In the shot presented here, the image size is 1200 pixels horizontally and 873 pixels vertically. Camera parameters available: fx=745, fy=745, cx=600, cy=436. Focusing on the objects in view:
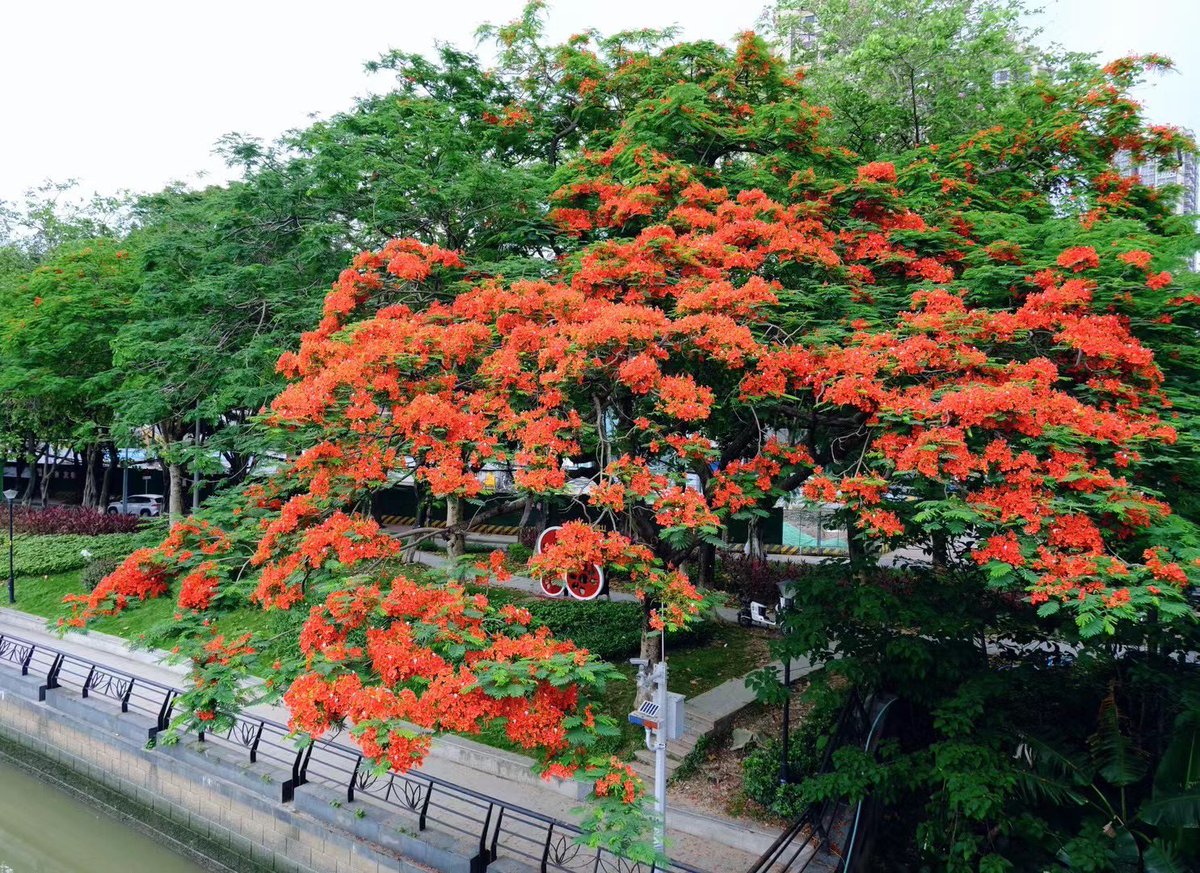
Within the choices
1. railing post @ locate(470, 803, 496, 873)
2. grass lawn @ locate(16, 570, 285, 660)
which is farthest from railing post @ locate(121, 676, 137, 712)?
railing post @ locate(470, 803, 496, 873)

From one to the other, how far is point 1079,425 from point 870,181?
4.33 m

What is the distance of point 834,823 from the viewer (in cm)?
787

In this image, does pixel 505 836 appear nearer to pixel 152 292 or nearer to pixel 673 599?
pixel 673 599

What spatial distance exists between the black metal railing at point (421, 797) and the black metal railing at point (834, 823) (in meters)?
1.20

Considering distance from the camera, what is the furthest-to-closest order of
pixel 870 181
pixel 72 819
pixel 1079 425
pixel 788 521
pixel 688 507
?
pixel 788 521 → pixel 72 819 → pixel 870 181 → pixel 688 507 → pixel 1079 425

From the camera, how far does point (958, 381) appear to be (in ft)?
21.4

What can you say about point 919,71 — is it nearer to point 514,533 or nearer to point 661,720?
point 661,720

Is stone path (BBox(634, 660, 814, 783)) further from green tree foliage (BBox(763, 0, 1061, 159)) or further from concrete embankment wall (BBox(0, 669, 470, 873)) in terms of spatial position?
green tree foliage (BBox(763, 0, 1061, 159))

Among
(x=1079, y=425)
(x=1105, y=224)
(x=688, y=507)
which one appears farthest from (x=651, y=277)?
(x=1105, y=224)

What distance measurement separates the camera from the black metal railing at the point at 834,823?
702cm

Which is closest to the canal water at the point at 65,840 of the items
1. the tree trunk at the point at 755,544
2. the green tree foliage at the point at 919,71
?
the tree trunk at the point at 755,544

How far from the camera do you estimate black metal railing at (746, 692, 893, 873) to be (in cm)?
702

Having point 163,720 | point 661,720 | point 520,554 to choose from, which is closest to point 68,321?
point 163,720

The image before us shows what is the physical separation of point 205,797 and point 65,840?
294 centimetres
